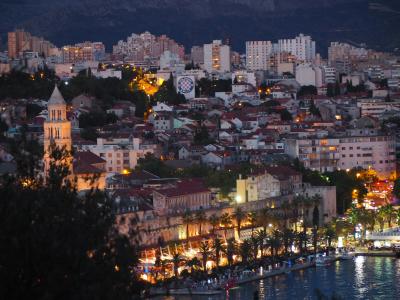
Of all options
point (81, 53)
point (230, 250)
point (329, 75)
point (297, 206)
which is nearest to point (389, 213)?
point (297, 206)

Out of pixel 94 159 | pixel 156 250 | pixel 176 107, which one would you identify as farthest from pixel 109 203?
pixel 176 107

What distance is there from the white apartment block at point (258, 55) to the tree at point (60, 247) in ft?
192

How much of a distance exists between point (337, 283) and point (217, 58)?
42669 mm

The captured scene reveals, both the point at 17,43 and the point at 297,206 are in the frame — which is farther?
the point at 17,43

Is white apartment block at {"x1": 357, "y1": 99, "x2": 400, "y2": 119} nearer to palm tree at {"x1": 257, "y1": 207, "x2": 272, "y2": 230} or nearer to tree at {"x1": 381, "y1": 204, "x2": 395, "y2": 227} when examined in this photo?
tree at {"x1": 381, "y1": 204, "x2": 395, "y2": 227}

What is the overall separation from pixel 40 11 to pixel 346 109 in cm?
4466

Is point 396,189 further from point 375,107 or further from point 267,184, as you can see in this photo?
point 375,107

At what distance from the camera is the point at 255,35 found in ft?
320

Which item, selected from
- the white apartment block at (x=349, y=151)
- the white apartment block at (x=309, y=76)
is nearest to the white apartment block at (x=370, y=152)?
the white apartment block at (x=349, y=151)

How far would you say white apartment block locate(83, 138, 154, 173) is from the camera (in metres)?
35.2

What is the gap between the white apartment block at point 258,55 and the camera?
7025 cm

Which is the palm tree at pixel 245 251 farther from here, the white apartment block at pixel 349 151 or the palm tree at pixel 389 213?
the white apartment block at pixel 349 151

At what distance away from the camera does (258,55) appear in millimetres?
71438

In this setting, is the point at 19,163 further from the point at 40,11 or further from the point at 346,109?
the point at 40,11
